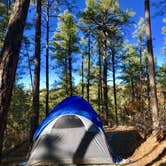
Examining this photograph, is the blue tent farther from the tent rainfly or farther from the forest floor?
the forest floor

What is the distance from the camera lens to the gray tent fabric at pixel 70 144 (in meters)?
8.99

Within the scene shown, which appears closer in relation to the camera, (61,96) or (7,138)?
(7,138)

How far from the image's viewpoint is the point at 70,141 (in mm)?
9242

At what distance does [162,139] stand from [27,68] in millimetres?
16489

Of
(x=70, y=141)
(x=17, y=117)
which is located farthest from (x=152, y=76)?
(x=17, y=117)

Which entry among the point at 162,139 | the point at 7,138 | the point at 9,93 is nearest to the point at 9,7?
the point at 7,138

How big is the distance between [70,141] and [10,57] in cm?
549

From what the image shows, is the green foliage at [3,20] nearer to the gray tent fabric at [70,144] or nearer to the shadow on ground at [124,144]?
the shadow on ground at [124,144]

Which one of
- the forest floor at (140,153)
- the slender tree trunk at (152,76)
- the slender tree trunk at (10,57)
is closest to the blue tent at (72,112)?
the forest floor at (140,153)

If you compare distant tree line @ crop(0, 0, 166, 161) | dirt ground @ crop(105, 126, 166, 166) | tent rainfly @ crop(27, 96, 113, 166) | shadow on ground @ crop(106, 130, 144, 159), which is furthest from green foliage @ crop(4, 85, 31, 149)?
tent rainfly @ crop(27, 96, 113, 166)

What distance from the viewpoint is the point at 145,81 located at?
1485 inches

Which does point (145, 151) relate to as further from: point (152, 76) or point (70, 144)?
point (152, 76)

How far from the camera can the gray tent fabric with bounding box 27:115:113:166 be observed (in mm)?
8992

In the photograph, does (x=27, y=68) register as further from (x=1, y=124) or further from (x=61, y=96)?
(x=1, y=124)
